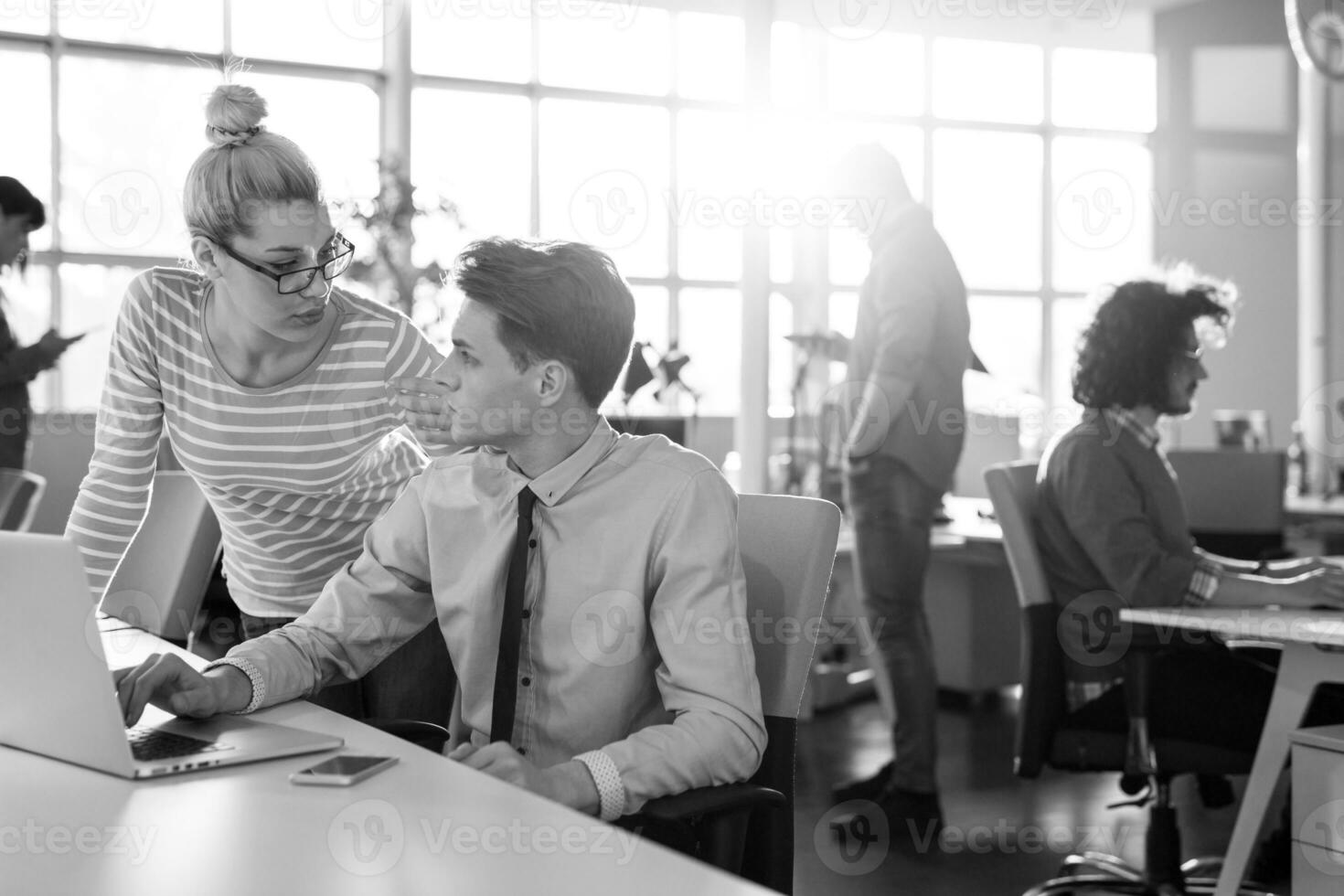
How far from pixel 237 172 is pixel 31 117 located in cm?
623

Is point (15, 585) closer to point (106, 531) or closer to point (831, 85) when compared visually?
point (106, 531)

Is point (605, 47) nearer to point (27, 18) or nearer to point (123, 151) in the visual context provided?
point (123, 151)

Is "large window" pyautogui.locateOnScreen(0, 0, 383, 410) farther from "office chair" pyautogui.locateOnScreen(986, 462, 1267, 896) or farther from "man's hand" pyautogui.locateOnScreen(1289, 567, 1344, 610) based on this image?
"man's hand" pyautogui.locateOnScreen(1289, 567, 1344, 610)

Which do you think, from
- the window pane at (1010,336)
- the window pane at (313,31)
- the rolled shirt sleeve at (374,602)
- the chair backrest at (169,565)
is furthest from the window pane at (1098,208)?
the rolled shirt sleeve at (374,602)

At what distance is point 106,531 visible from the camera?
6.24ft

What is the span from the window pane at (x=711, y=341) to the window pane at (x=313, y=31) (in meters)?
2.52

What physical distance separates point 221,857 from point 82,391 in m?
7.15

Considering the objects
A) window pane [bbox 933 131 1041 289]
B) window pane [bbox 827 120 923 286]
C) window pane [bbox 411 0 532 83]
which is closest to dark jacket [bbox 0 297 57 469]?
window pane [bbox 411 0 532 83]

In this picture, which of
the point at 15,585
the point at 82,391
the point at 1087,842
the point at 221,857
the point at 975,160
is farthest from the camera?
the point at 975,160

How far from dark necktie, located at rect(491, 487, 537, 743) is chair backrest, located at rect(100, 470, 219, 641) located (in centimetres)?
93

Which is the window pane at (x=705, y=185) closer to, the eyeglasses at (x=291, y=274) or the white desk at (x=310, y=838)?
the eyeglasses at (x=291, y=274)

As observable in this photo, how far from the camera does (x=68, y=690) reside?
1.23m

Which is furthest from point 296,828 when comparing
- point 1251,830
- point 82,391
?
point 82,391

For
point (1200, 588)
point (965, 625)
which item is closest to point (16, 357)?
point (1200, 588)
